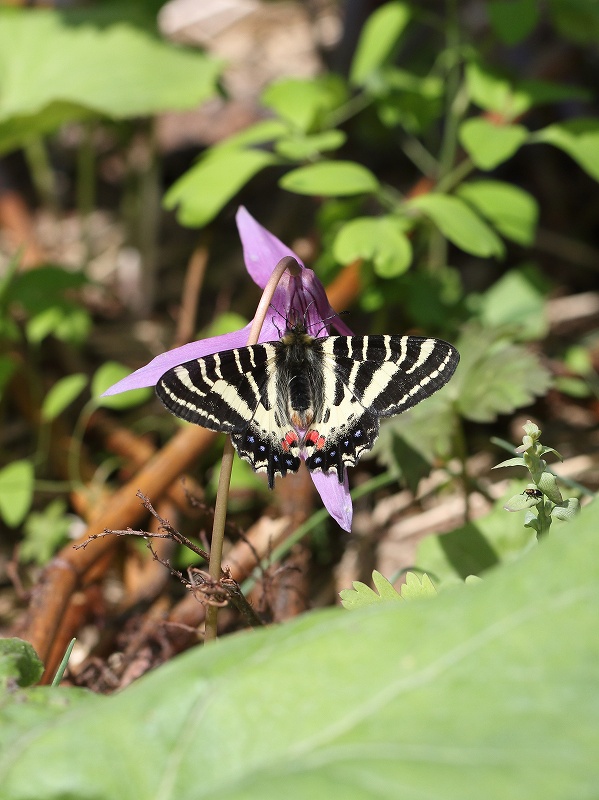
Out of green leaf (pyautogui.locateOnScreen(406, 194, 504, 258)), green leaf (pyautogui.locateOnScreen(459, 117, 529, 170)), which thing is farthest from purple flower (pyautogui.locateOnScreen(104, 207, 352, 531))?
green leaf (pyautogui.locateOnScreen(459, 117, 529, 170))

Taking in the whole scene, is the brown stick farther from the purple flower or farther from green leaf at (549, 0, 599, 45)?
green leaf at (549, 0, 599, 45)

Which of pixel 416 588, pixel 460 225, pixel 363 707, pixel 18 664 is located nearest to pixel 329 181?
pixel 460 225

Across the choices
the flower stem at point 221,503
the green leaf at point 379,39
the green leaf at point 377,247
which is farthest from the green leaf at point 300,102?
the flower stem at point 221,503

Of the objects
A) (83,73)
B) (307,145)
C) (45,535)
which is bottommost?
(45,535)

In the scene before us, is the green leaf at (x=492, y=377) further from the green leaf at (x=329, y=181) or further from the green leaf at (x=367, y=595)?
the green leaf at (x=367, y=595)

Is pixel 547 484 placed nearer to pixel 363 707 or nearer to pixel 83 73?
→ pixel 363 707

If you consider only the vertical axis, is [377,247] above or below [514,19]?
below

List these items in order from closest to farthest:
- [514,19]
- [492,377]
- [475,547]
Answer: [475,547]
[492,377]
[514,19]
